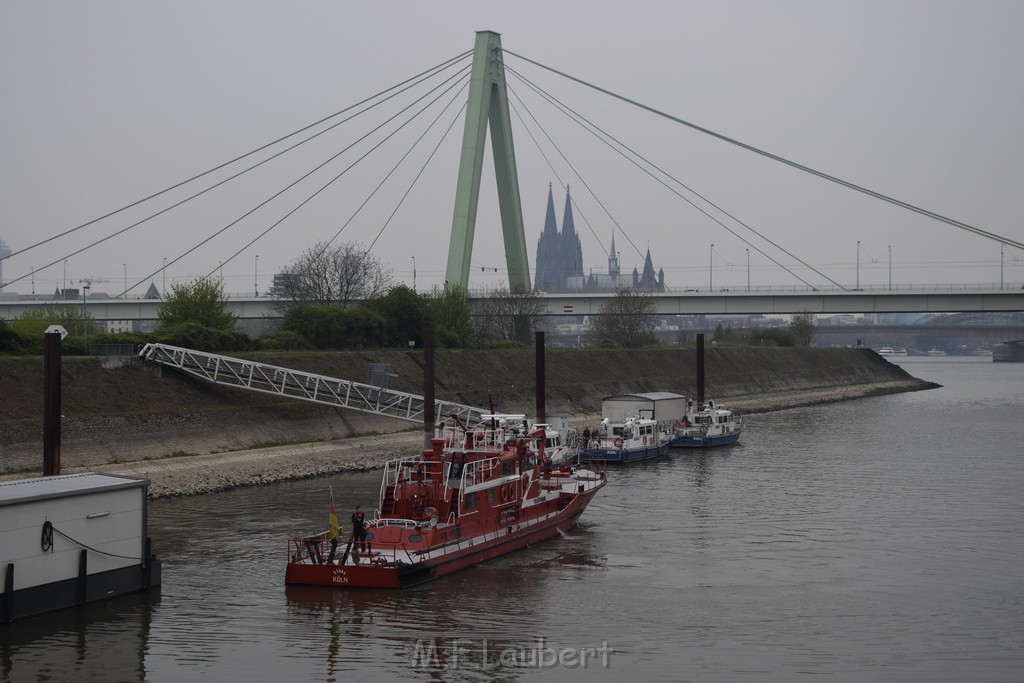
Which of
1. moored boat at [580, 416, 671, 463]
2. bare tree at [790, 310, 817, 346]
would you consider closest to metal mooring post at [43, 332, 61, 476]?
moored boat at [580, 416, 671, 463]

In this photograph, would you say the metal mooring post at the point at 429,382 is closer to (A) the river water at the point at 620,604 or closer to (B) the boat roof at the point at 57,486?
(A) the river water at the point at 620,604

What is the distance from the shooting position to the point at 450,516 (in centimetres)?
2814

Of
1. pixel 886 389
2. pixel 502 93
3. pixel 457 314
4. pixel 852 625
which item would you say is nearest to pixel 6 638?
pixel 852 625

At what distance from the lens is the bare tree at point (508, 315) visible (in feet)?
278

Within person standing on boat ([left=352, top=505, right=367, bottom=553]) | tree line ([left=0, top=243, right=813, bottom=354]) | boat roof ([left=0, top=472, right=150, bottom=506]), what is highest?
tree line ([left=0, top=243, right=813, bottom=354])

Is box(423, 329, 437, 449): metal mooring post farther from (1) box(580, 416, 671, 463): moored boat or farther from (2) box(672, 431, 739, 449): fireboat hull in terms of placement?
(2) box(672, 431, 739, 449): fireboat hull

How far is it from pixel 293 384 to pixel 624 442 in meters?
15.2

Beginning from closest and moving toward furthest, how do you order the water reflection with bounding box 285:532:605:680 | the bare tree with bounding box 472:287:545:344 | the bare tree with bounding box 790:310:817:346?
the water reflection with bounding box 285:532:605:680
the bare tree with bounding box 472:287:545:344
the bare tree with bounding box 790:310:817:346

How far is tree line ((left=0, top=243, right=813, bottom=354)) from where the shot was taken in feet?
181

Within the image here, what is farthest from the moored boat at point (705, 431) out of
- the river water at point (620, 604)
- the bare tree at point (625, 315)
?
the bare tree at point (625, 315)

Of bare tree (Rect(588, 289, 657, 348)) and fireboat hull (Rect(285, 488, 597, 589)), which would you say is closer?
fireboat hull (Rect(285, 488, 597, 589))

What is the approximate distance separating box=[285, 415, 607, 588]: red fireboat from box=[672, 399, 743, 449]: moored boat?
2581 centimetres

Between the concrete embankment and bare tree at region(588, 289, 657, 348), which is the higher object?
bare tree at region(588, 289, 657, 348)

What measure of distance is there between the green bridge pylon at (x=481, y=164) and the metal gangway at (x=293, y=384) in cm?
1616
